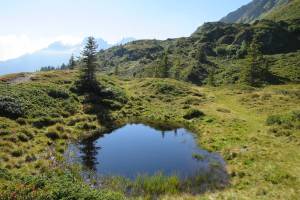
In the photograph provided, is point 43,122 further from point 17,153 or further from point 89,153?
point 17,153

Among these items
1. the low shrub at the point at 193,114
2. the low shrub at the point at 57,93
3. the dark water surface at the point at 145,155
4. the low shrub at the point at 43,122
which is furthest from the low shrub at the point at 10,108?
the low shrub at the point at 193,114

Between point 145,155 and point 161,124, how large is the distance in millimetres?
15673

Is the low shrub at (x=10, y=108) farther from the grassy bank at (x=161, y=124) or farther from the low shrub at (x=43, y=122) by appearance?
the low shrub at (x=43, y=122)

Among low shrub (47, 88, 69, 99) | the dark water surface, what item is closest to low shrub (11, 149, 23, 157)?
the dark water surface

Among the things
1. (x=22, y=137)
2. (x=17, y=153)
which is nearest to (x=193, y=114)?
(x=22, y=137)

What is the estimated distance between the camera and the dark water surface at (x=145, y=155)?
90.6ft

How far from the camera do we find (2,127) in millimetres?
33125

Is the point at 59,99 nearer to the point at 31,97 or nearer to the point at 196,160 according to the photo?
the point at 31,97

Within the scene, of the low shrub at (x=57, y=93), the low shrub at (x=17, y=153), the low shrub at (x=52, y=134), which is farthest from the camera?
the low shrub at (x=57, y=93)

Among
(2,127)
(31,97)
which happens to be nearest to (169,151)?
(2,127)

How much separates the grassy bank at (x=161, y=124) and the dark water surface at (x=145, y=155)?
164 cm

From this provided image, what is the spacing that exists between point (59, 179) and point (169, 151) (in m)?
17.0

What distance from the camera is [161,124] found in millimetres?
48312

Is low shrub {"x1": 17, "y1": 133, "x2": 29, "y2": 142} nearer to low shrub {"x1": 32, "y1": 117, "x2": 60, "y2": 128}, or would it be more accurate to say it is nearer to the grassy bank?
the grassy bank
